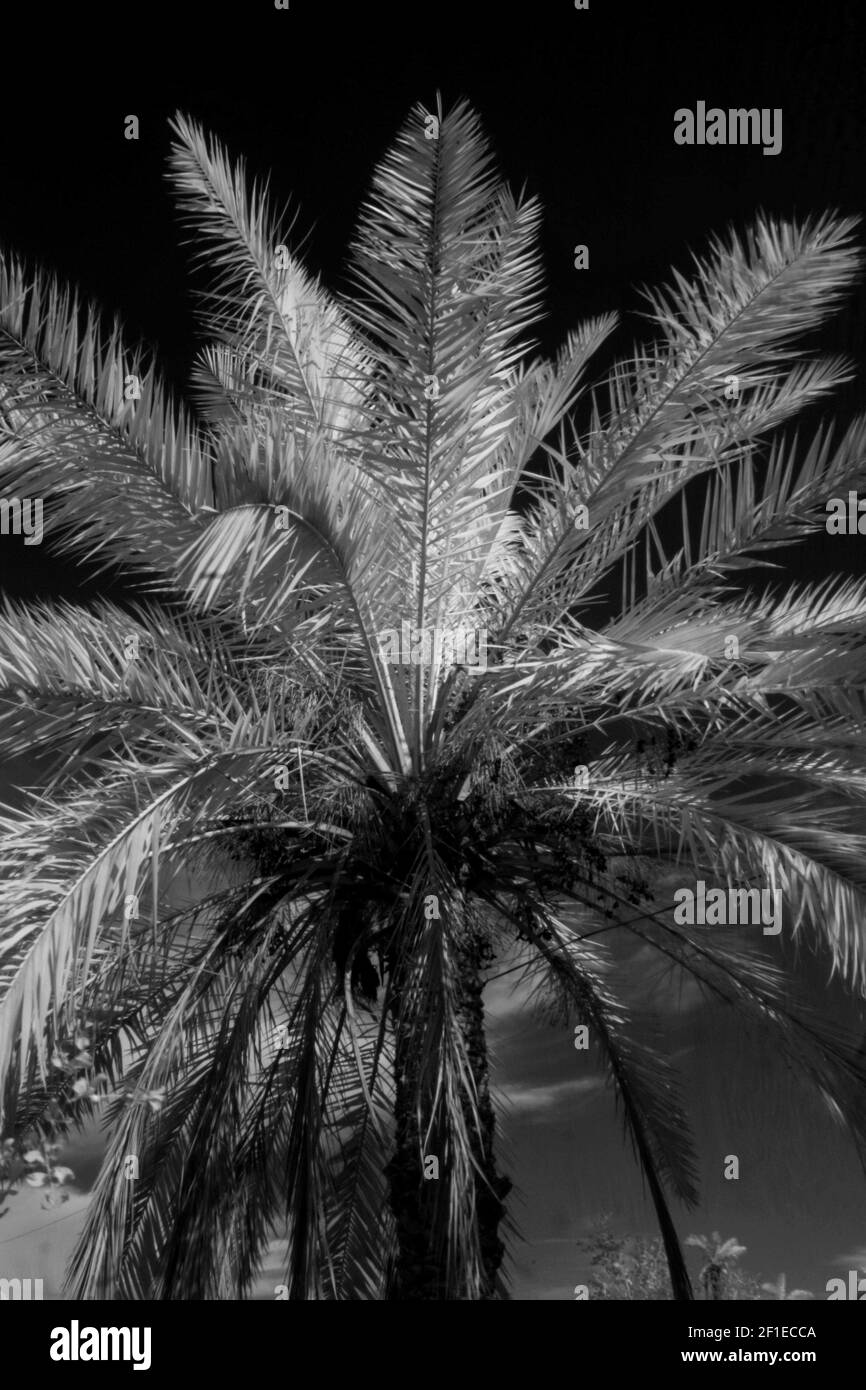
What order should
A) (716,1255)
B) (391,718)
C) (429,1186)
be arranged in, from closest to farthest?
(429,1186) → (391,718) → (716,1255)

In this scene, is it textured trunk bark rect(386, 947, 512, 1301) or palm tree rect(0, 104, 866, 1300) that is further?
textured trunk bark rect(386, 947, 512, 1301)

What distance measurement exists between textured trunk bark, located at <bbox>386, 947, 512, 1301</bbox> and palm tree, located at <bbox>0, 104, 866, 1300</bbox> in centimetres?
2

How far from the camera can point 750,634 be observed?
6355mm

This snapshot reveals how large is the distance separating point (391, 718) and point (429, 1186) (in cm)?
186

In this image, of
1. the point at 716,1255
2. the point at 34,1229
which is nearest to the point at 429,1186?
the point at 716,1255

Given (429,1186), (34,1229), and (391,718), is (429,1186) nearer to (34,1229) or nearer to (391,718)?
(391,718)

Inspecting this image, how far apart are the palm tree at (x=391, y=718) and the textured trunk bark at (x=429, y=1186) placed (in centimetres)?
2

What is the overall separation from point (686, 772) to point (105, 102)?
6.00 m

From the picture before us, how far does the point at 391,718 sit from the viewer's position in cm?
709

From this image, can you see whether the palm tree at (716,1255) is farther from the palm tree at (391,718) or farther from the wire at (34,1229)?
the wire at (34,1229)

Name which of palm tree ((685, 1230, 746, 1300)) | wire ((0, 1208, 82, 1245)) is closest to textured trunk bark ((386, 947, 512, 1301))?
palm tree ((685, 1230, 746, 1300))

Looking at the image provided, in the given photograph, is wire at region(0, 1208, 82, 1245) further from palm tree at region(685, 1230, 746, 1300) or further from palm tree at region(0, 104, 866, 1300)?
palm tree at region(685, 1230, 746, 1300)

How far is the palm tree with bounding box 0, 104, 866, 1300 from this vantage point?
19.7 ft
